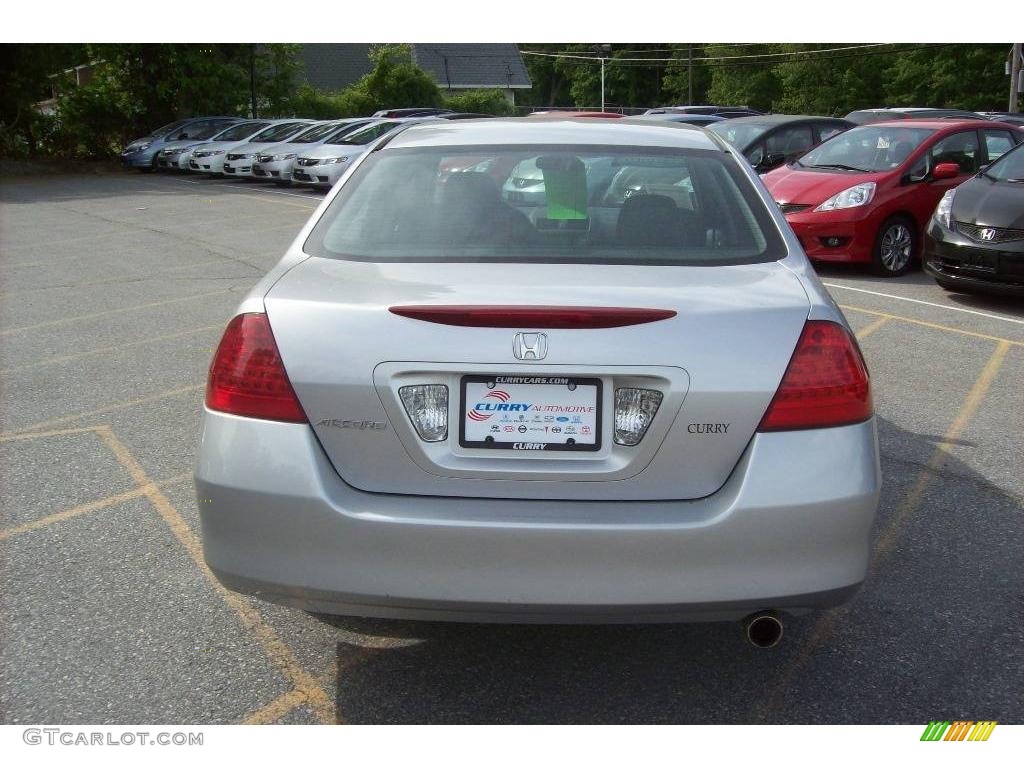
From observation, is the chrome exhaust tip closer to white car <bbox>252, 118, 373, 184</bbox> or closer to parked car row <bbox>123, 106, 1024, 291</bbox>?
parked car row <bbox>123, 106, 1024, 291</bbox>

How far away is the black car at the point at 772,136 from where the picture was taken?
1484 centimetres

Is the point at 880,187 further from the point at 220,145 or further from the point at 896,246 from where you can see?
the point at 220,145

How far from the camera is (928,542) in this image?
4.30 m

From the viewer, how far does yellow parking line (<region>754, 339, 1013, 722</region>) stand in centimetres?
325

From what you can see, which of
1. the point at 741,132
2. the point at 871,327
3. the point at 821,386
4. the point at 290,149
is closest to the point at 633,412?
the point at 821,386

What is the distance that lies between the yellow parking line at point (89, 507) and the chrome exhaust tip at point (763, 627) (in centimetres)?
299

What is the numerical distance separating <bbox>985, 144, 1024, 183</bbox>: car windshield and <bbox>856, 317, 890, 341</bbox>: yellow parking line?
84.6 inches

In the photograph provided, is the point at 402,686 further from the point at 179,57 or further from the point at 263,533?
the point at 179,57

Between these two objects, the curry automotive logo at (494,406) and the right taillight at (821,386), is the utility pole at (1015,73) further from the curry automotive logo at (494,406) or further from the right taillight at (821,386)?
the curry automotive logo at (494,406)

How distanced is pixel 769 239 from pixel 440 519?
146cm

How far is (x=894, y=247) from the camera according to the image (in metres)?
11.4

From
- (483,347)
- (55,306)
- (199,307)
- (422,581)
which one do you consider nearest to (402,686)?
(422,581)

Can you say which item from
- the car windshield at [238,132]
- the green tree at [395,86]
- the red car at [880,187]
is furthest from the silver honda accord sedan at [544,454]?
the green tree at [395,86]
